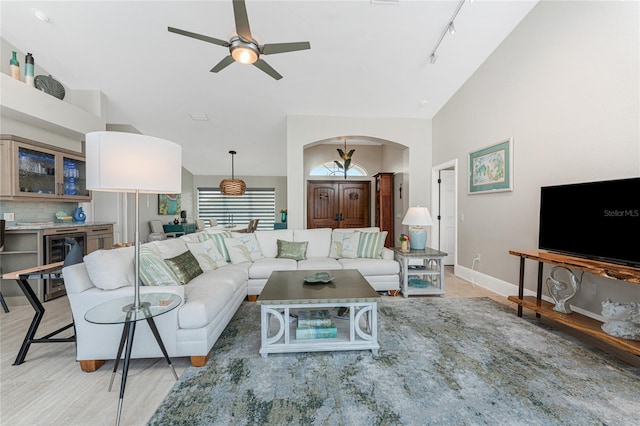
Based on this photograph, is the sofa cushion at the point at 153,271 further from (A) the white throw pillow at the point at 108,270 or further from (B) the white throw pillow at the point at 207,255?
(B) the white throw pillow at the point at 207,255

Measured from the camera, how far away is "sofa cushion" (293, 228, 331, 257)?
4.24 meters

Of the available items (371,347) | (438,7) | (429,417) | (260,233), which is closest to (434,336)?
(371,347)

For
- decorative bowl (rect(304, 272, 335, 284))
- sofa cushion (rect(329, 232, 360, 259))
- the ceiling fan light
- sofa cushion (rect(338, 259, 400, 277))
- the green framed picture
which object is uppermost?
the ceiling fan light

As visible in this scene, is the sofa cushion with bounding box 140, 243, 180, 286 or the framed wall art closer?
the sofa cushion with bounding box 140, 243, 180, 286

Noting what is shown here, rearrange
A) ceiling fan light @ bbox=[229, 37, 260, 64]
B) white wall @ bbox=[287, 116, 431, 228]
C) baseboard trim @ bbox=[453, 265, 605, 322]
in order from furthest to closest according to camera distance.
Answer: white wall @ bbox=[287, 116, 431, 228]
baseboard trim @ bbox=[453, 265, 605, 322]
ceiling fan light @ bbox=[229, 37, 260, 64]

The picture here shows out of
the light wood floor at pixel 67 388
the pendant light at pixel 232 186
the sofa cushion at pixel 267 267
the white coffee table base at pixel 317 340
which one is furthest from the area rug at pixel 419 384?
the pendant light at pixel 232 186

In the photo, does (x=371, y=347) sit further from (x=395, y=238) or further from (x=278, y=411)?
(x=395, y=238)

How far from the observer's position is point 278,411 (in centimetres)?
159

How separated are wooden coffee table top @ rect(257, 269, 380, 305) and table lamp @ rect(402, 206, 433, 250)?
139cm

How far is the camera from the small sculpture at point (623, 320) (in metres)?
2.08

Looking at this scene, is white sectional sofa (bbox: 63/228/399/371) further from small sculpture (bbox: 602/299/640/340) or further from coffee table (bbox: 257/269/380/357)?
small sculpture (bbox: 602/299/640/340)

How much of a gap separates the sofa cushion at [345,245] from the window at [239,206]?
526cm

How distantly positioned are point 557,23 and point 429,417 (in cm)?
411

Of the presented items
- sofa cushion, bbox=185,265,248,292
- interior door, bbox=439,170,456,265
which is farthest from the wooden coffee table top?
interior door, bbox=439,170,456,265
